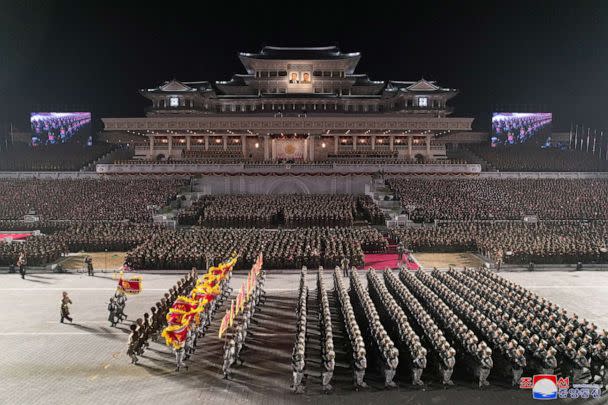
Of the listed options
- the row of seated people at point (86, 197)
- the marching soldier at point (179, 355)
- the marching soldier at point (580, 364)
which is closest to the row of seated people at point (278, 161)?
the row of seated people at point (86, 197)

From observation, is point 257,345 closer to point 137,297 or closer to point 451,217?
point 137,297

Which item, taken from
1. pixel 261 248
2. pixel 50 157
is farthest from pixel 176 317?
pixel 50 157

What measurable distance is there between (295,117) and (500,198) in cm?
1965

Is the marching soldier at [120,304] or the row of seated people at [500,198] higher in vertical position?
the row of seated people at [500,198]

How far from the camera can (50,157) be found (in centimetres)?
4903

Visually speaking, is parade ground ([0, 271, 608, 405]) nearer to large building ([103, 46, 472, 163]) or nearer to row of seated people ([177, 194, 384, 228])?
row of seated people ([177, 194, 384, 228])

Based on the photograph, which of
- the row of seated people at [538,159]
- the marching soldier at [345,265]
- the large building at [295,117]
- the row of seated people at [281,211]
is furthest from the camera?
the row of seated people at [538,159]

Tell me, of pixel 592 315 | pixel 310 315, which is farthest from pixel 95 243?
pixel 592 315

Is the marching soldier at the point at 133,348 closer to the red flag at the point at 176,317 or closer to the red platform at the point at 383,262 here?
the red flag at the point at 176,317

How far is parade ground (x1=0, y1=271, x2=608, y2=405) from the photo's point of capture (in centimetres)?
1025

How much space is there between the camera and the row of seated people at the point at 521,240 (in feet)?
76.5

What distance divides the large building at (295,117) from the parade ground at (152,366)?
27.7 meters

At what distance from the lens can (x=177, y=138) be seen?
1922 inches

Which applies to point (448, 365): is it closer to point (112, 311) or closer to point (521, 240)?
point (112, 311)
